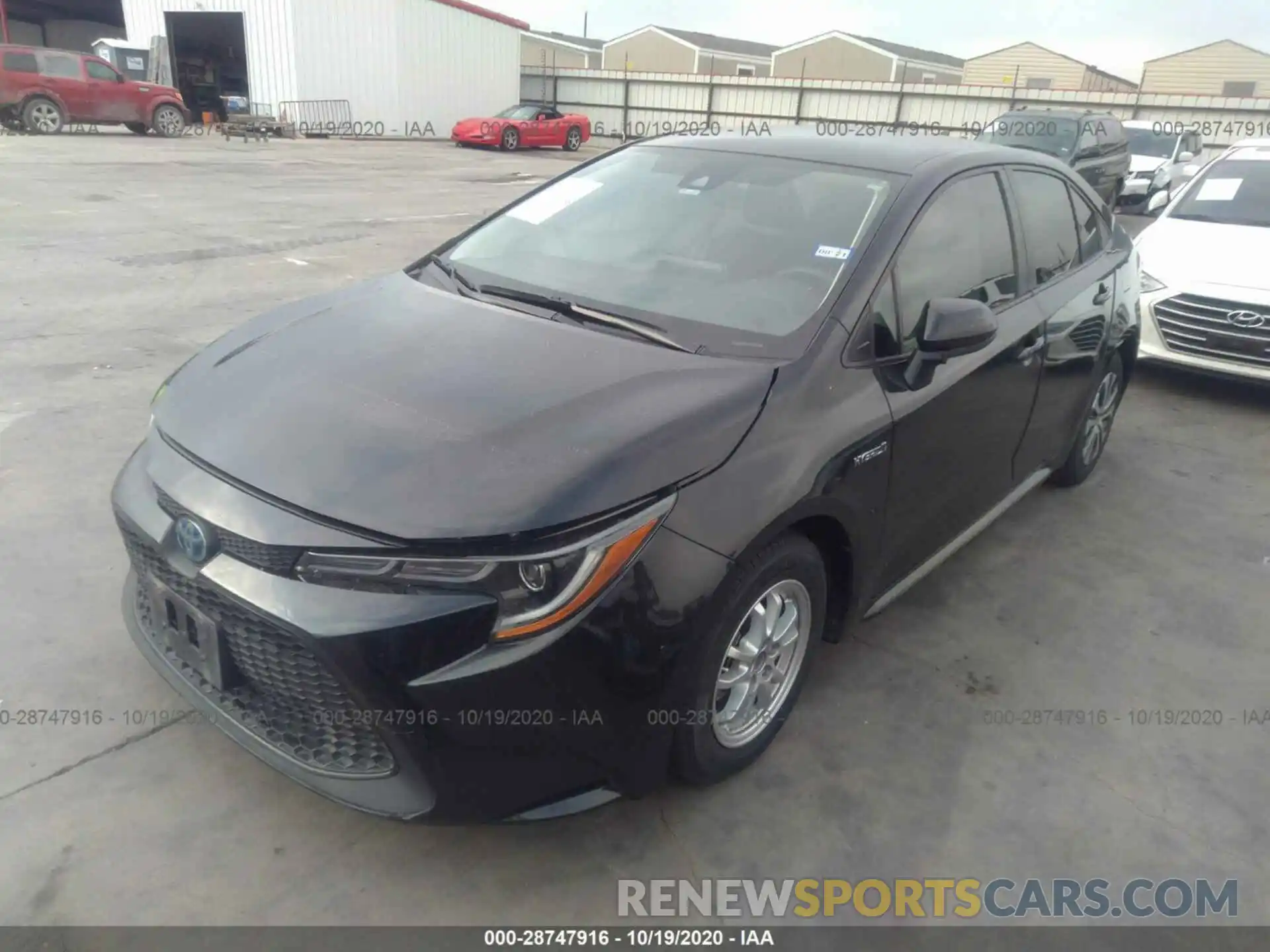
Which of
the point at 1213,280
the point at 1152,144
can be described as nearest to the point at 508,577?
the point at 1213,280

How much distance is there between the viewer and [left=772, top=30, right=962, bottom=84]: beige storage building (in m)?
50.6

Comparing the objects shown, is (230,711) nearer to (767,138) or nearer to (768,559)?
(768,559)

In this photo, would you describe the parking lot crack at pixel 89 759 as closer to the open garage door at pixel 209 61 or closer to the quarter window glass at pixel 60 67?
the quarter window glass at pixel 60 67

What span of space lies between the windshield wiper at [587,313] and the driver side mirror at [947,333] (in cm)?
74

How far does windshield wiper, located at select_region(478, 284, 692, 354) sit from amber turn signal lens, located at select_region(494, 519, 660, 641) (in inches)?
29.4

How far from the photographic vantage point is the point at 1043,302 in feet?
11.8

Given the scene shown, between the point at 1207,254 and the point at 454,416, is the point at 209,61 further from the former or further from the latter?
the point at 454,416

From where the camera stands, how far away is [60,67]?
786 inches

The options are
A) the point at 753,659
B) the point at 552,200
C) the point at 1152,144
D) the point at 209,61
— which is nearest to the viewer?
the point at 753,659

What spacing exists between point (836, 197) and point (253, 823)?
2.53 m

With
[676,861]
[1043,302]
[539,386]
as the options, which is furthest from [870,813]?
[1043,302]

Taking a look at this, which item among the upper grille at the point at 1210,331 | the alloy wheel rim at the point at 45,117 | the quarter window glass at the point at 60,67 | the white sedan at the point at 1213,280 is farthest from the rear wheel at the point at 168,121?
the upper grille at the point at 1210,331

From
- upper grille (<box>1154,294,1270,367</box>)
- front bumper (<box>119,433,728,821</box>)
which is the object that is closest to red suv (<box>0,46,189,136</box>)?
upper grille (<box>1154,294,1270,367</box>)

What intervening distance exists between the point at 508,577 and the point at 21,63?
23507 mm
